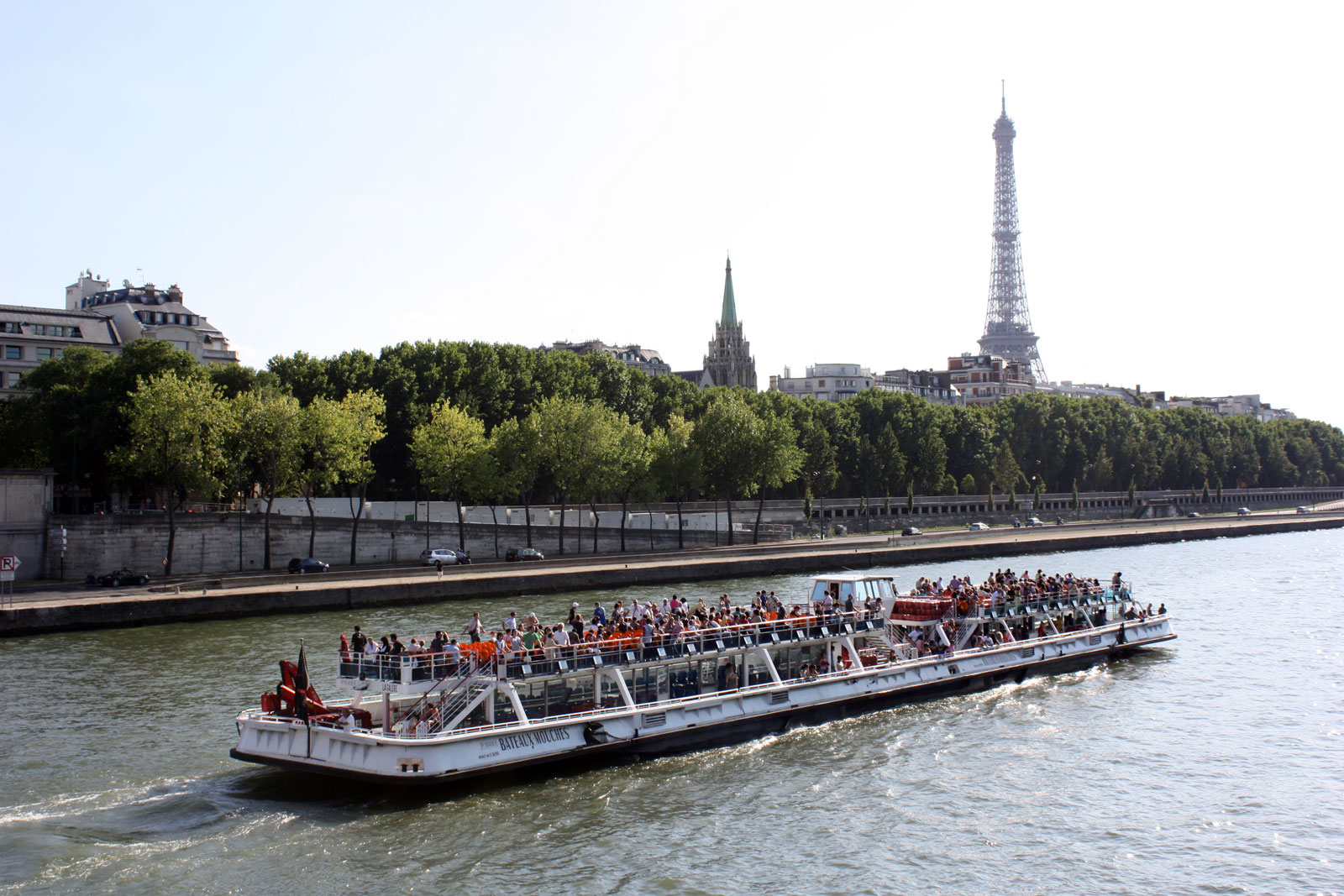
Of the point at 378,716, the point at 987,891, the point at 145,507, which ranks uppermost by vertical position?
the point at 145,507

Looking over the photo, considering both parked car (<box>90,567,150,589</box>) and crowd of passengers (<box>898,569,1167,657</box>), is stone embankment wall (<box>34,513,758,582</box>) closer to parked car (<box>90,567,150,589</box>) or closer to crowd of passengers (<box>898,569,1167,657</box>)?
parked car (<box>90,567,150,589</box>)

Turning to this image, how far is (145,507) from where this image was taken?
236 ft

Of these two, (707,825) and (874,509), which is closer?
(707,825)

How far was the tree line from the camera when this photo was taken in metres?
63.5

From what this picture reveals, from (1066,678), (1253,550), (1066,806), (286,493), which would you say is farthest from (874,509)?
(1066,806)

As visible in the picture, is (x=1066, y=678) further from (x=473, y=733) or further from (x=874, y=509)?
(x=874, y=509)

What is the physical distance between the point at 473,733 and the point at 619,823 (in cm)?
370

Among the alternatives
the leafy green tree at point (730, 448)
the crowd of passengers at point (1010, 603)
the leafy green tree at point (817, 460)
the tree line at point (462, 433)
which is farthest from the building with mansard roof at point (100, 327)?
the crowd of passengers at point (1010, 603)

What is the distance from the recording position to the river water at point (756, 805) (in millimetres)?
20562

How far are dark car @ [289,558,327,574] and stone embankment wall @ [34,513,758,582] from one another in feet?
11.4

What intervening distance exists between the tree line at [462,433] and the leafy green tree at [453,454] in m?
0.12

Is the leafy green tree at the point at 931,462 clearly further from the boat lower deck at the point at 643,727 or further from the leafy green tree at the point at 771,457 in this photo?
the boat lower deck at the point at 643,727

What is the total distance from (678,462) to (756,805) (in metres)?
57.8

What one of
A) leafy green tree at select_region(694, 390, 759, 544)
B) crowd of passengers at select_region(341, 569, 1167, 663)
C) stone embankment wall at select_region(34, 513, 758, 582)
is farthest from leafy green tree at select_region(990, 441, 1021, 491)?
crowd of passengers at select_region(341, 569, 1167, 663)
